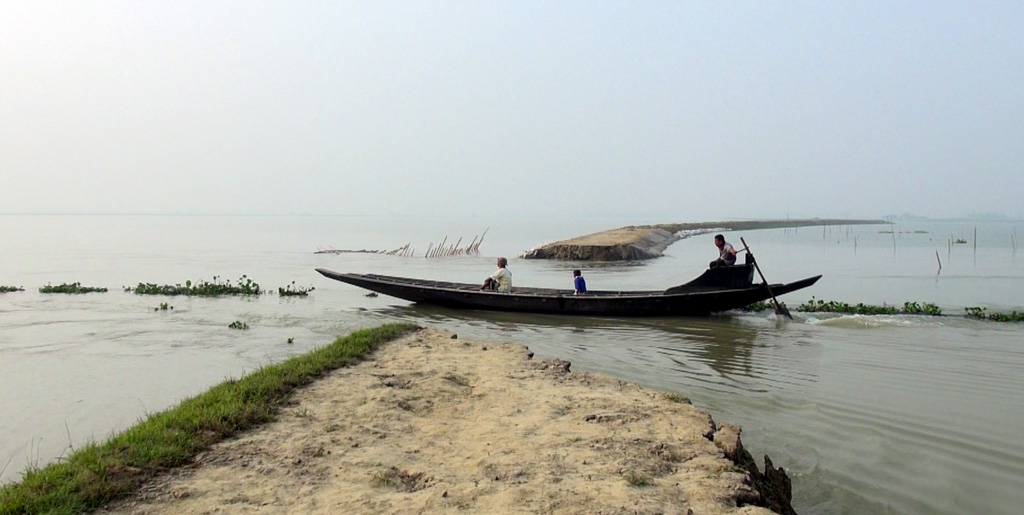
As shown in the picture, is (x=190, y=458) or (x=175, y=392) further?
(x=175, y=392)

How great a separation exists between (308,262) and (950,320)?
28879mm

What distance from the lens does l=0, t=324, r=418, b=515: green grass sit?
4109mm

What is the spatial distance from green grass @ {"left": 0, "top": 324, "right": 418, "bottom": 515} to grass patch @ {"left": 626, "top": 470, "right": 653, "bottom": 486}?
318cm

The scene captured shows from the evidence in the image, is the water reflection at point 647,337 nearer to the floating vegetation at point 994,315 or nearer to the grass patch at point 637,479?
the grass patch at point 637,479

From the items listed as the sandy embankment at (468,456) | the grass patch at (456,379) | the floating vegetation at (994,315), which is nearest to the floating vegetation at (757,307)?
the floating vegetation at (994,315)

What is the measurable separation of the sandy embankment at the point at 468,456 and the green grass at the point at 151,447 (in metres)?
0.16

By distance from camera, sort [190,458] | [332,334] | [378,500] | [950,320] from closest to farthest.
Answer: [378,500], [190,458], [332,334], [950,320]

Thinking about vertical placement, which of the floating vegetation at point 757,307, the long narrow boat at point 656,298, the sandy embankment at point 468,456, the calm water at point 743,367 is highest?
the long narrow boat at point 656,298

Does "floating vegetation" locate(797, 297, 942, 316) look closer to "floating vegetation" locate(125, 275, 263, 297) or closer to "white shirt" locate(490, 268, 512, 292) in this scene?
"white shirt" locate(490, 268, 512, 292)

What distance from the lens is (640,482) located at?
4.46 metres

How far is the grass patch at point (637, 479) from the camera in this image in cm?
446

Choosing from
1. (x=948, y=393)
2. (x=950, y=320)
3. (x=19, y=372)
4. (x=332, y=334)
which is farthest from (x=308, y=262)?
(x=948, y=393)

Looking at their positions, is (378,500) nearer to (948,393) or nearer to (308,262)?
(948,393)

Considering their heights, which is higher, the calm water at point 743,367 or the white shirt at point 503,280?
the white shirt at point 503,280
